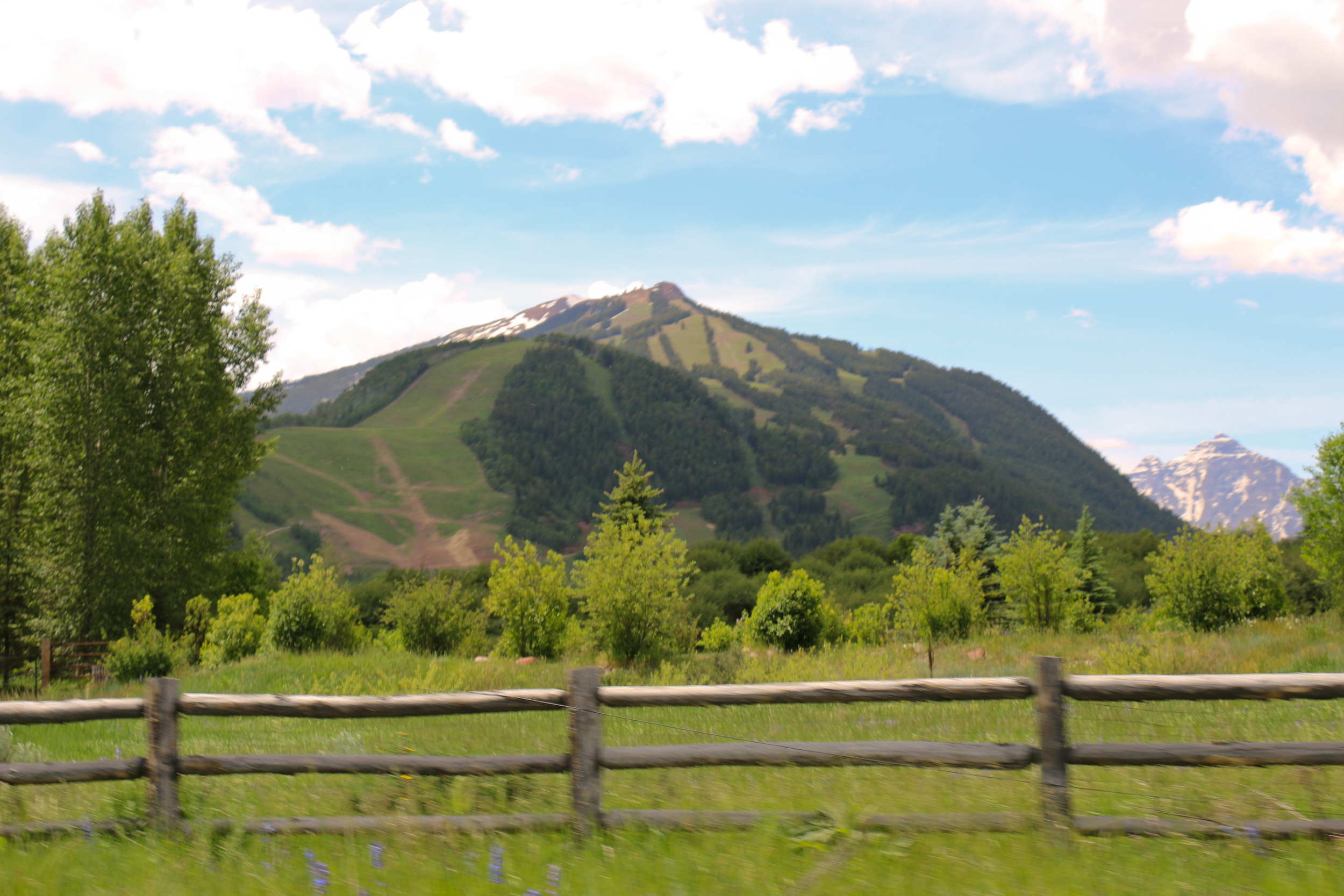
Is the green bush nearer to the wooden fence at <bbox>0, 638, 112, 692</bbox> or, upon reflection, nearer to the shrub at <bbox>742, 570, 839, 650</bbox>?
the wooden fence at <bbox>0, 638, 112, 692</bbox>

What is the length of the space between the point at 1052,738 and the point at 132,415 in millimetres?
31771

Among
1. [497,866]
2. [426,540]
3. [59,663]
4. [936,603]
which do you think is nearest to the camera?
[497,866]

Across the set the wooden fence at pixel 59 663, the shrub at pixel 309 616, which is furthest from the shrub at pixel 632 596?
the wooden fence at pixel 59 663

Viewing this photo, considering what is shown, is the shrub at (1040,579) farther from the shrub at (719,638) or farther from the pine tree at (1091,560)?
the pine tree at (1091,560)

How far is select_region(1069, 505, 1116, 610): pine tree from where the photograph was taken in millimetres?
43438

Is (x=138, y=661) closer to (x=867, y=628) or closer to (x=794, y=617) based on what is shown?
(x=794, y=617)

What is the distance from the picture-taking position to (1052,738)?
4512mm

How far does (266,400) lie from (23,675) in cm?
1248

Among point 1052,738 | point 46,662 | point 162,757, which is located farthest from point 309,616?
point 1052,738

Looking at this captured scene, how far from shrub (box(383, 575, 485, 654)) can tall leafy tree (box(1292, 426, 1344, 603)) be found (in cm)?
3130

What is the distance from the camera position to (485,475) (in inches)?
6791

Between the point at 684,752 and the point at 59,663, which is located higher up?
the point at 684,752

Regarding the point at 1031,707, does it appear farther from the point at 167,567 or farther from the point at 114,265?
the point at 114,265

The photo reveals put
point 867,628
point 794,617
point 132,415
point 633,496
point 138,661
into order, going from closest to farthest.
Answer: point 138,661 → point 794,617 → point 867,628 → point 132,415 → point 633,496
